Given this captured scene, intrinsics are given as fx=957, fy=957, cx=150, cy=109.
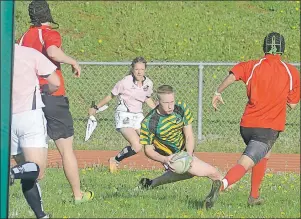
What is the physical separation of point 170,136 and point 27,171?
2.29m

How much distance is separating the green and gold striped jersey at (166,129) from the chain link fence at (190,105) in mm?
8320

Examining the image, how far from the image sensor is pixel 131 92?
1430 centimetres

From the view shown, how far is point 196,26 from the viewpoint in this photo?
28.3 metres

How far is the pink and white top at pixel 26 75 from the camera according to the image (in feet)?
27.6

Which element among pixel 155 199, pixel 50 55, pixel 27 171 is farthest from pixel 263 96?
pixel 27 171

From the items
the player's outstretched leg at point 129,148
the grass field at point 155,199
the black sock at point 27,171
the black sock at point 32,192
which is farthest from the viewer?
the player's outstretched leg at point 129,148

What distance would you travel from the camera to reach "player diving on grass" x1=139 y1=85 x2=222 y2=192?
31.5 feet

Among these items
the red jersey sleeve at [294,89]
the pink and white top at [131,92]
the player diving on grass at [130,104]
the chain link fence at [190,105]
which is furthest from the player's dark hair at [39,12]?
the chain link fence at [190,105]

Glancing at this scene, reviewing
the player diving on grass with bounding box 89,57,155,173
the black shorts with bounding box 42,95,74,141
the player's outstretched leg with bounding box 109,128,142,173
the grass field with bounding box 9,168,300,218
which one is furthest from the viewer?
the player diving on grass with bounding box 89,57,155,173

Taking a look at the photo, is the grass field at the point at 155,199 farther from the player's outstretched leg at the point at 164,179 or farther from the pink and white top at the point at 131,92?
the pink and white top at the point at 131,92

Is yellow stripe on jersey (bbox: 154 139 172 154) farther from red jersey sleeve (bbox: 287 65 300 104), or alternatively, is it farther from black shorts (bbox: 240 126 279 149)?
red jersey sleeve (bbox: 287 65 300 104)

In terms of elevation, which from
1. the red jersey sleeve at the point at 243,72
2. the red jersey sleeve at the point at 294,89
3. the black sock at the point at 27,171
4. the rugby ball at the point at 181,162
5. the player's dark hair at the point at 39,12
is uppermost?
the player's dark hair at the point at 39,12

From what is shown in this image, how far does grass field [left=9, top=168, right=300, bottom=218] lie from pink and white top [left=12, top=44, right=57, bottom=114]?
1.32 metres

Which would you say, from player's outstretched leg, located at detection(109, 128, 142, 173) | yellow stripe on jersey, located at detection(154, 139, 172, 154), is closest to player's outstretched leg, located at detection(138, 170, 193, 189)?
yellow stripe on jersey, located at detection(154, 139, 172, 154)
